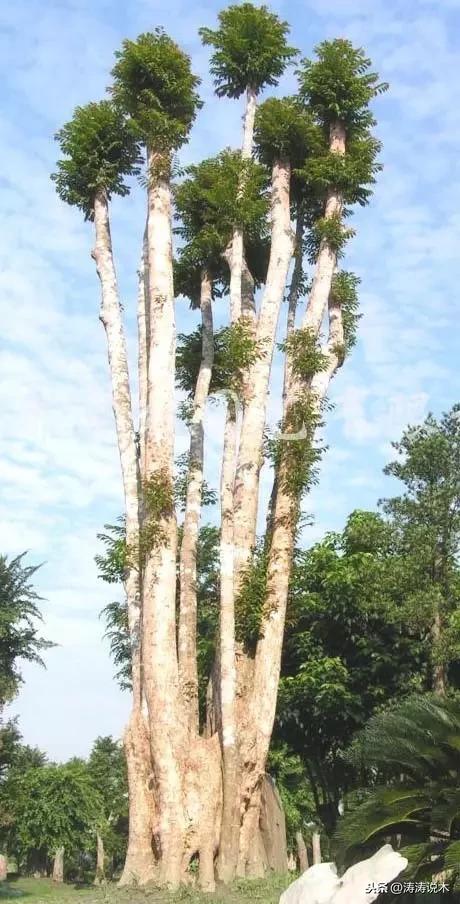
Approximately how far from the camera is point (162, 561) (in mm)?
17047

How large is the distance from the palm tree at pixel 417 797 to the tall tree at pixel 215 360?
179 inches

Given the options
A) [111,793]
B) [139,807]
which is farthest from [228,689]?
[111,793]

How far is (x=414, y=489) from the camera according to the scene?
19844mm

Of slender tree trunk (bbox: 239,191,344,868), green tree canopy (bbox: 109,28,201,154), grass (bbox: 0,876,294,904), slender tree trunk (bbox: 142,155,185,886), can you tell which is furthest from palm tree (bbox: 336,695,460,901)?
green tree canopy (bbox: 109,28,201,154)

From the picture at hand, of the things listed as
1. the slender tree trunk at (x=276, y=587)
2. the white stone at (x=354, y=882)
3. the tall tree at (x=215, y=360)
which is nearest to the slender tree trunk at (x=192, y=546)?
the tall tree at (x=215, y=360)

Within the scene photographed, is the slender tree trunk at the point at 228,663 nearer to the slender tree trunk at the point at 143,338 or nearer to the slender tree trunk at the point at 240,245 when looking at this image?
the slender tree trunk at the point at 240,245

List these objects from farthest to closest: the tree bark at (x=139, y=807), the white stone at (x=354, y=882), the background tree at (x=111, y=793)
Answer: the background tree at (x=111, y=793)
the tree bark at (x=139, y=807)
the white stone at (x=354, y=882)

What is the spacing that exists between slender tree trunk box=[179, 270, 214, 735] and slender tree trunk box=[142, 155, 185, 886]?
721mm

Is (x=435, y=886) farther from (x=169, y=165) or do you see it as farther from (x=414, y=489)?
(x=169, y=165)

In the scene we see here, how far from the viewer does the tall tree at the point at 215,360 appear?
16.1 m

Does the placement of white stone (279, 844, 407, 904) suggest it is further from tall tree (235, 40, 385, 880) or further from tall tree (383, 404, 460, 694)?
tall tree (383, 404, 460, 694)

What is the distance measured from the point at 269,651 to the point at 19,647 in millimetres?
17410

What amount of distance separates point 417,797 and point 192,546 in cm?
815

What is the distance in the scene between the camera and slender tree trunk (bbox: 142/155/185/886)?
1562cm
